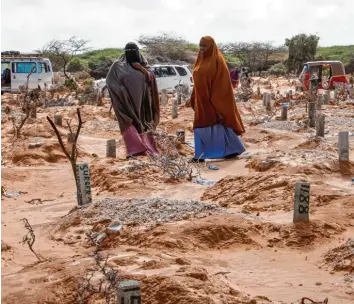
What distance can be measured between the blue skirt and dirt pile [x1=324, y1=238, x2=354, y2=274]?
4927 millimetres

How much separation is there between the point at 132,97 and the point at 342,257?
565cm

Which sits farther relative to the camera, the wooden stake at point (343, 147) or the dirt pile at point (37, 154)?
the dirt pile at point (37, 154)

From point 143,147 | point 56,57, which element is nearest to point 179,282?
point 143,147

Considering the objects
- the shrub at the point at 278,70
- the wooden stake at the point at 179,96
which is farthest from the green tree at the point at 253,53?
the wooden stake at the point at 179,96

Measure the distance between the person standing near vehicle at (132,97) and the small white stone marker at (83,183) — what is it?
9.65 feet

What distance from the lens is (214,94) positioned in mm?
9953

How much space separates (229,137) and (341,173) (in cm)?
238

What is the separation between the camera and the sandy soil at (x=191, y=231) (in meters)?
4.12

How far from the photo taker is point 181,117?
16547 millimetres

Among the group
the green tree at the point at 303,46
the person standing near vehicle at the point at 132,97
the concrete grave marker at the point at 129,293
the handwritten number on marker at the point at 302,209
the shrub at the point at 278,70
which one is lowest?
the handwritten number on marker at the point at 302,209

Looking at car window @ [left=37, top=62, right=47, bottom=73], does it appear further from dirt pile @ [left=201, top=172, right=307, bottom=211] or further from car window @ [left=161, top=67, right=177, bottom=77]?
dirt pile @ [left=201, top=172, right=307, bottom=211]

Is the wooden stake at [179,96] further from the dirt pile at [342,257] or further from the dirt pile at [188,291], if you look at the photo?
the dirt pile at [188,291]

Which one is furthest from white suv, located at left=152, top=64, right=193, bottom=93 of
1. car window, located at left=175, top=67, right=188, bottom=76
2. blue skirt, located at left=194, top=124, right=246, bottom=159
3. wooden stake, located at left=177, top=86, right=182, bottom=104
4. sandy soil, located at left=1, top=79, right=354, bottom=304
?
blue skirt, located at left=194, top=124, right=246, bottom=159

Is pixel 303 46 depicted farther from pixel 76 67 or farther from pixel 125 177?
pixel 125 177
